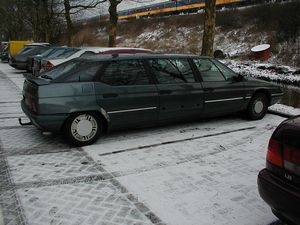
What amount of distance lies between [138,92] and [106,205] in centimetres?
262

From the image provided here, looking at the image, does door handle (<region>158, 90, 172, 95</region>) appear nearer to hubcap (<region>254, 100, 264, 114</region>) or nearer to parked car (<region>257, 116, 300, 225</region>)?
hubcap (<region>254, 100, 264, 114</region>)

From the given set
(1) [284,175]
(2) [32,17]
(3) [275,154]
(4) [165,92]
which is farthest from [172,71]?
(2) [32,17]

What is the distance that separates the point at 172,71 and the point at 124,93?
1114mm

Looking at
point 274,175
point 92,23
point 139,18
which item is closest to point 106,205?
point 274,175

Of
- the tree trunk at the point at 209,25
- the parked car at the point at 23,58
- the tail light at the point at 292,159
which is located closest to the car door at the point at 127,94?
the tail light at the point at 292,159

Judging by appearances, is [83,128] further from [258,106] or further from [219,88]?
[258,106]

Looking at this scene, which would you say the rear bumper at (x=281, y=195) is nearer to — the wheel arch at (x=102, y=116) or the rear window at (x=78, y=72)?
the wheel arch at (x=102, y=116)

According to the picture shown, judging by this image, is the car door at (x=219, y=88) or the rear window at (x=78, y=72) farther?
the car door at (x=219, y=88)

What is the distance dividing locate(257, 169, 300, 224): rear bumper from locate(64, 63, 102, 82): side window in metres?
3.43

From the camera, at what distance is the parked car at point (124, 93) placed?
18.0ft

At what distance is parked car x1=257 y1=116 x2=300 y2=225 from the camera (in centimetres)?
276

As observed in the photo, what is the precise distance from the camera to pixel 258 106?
7.51 m

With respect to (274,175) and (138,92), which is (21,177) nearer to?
(138,92)

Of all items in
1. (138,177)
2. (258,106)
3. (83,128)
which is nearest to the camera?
(138,177)
